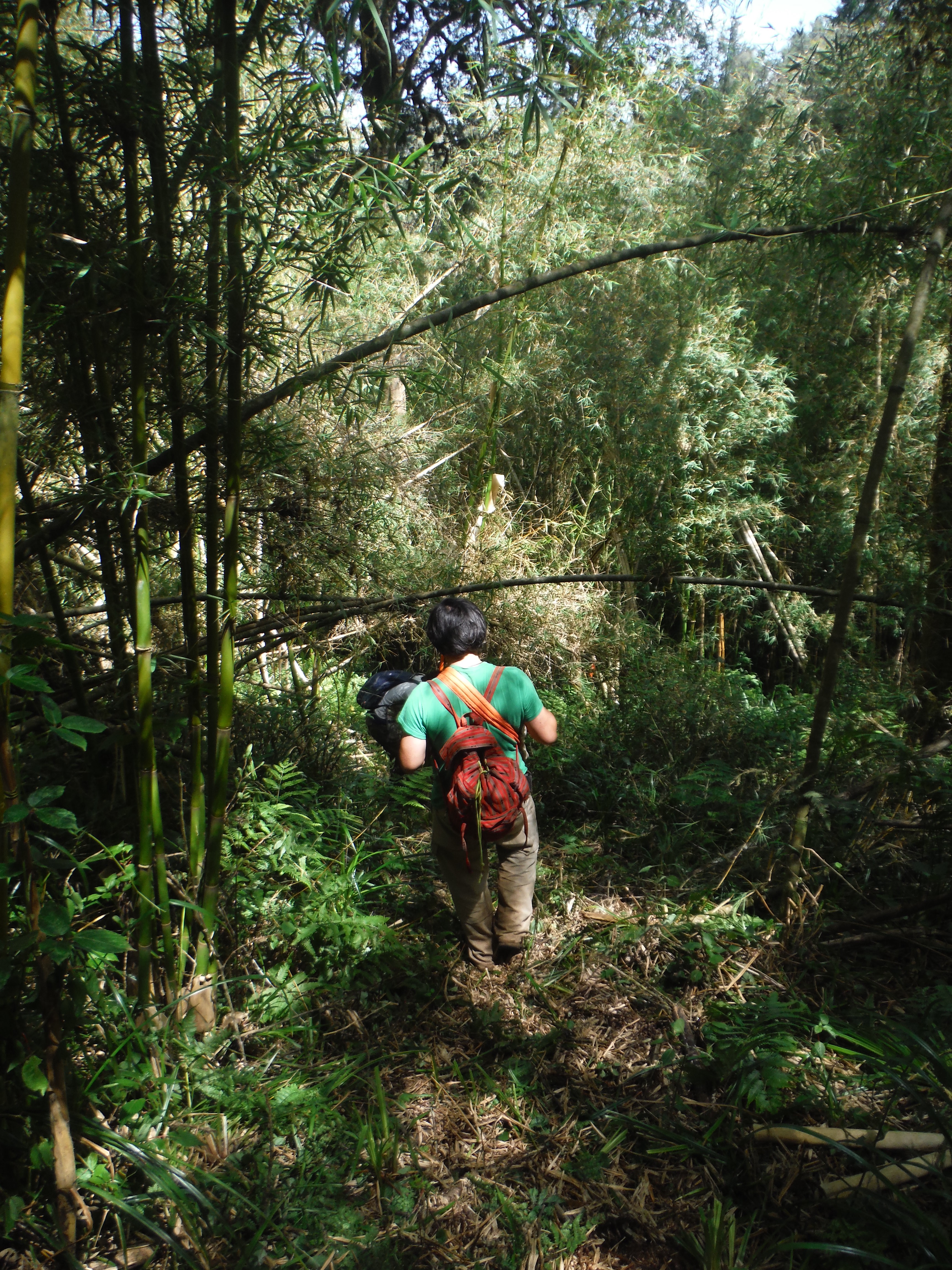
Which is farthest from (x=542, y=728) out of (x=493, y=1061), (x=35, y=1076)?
(x=35, y=1076)

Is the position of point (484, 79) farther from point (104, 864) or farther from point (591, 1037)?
point (591, 1037)

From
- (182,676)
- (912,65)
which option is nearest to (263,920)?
(182,676)

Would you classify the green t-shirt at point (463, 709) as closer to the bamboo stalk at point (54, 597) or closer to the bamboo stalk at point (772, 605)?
the bamboo stalk at point (54, 597)

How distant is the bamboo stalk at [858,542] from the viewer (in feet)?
6.72

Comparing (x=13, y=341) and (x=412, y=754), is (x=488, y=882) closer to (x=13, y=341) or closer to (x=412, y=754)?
(x=412, y=754)

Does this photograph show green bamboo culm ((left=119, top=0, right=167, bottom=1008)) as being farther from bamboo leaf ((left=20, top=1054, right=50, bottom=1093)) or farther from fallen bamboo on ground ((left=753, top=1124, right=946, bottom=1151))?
fallen bamboo on ground ((left=753, top=1124, right=946, bottom=1151))

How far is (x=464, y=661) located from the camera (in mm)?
2283

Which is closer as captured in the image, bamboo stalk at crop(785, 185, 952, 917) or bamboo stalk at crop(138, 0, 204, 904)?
bamboo stalk at crop(138, 0, 204, 904)

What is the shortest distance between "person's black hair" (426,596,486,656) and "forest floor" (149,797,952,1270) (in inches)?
36.2

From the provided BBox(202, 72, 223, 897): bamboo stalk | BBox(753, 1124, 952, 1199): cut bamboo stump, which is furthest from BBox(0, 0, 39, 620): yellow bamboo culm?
BBox(753, 1124, 952, 1199): cut bamboo stump

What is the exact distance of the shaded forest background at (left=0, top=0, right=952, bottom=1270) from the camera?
156 cm

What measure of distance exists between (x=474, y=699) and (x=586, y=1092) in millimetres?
1116

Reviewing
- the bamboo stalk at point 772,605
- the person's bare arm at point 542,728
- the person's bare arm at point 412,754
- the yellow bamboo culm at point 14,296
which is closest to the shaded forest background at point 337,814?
the yellow bamboo culm at point 14,296

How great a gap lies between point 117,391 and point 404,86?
7073mm
